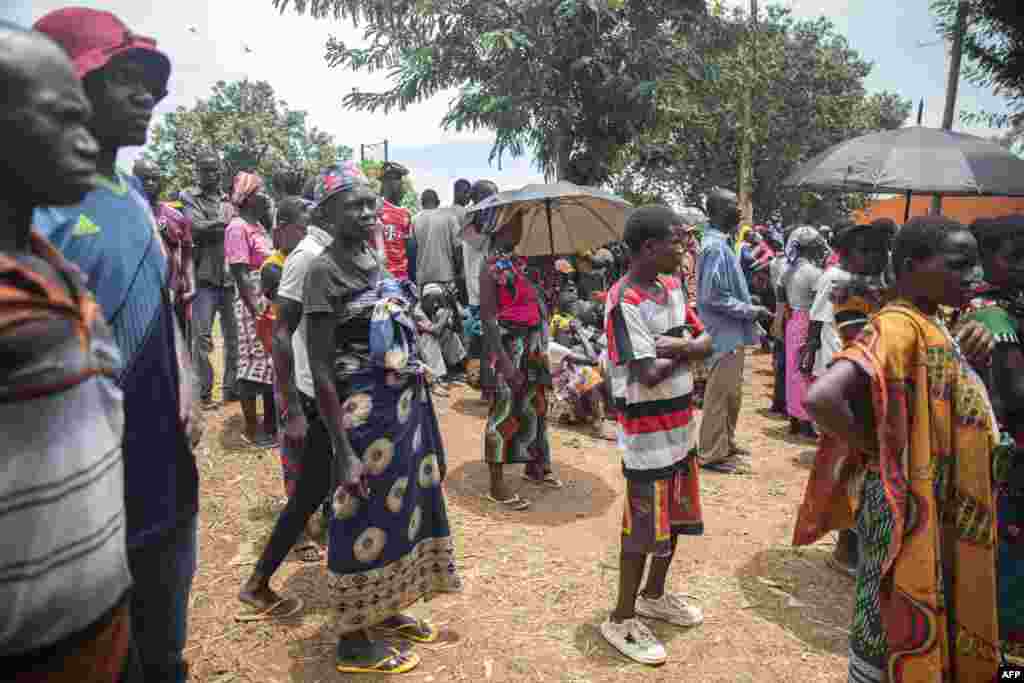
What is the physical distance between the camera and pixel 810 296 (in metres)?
5.90

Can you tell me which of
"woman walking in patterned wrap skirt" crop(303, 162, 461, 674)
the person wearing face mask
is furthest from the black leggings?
the person wearing face mask

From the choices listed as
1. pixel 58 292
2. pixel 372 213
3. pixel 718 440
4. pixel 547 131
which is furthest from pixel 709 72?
pixel 58 292

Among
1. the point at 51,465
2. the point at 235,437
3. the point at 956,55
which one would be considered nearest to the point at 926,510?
the point at 51,465

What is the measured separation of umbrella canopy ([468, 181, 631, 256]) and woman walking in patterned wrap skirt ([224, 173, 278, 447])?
2073 mm

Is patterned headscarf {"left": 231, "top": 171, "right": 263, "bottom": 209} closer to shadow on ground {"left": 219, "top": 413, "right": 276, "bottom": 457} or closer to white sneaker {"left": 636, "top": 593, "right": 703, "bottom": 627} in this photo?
shadow on ground {"left": 219, "top": 413, "right": 276, "bottom": 457}

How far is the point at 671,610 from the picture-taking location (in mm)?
3410

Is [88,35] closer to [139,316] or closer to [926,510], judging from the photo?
[139,316]

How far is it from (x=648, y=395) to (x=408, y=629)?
160 centimetres

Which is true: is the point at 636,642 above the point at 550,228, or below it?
below

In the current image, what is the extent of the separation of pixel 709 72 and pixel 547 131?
452cm

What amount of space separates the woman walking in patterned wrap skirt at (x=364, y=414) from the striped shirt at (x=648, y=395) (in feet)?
2.94

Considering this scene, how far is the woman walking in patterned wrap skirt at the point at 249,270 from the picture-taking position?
540cm

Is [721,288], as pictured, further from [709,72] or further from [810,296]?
[709,72]

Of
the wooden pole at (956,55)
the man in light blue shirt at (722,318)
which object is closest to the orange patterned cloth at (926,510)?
the man in light blue shirt at (722,318)
